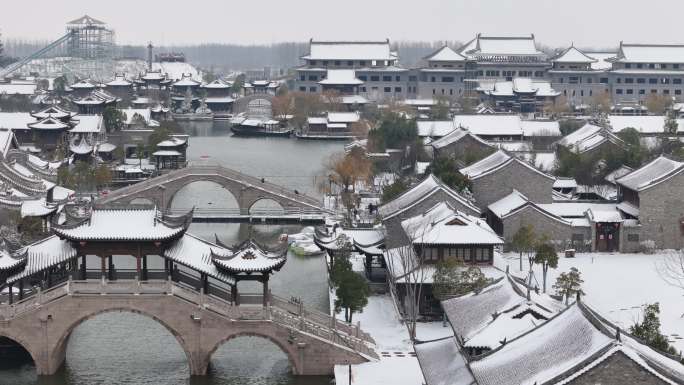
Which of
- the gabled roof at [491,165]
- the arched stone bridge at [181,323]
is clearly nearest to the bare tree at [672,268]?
the gabled roof at [491,165]

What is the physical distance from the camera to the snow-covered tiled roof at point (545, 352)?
1780 centimetres

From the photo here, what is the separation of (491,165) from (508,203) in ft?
11.0

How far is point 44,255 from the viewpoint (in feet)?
94.6

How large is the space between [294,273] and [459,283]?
994 centimetres

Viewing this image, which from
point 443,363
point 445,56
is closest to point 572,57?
point 445,56

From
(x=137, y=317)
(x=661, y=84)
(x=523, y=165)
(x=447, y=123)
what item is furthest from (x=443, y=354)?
(x=661, y=84)

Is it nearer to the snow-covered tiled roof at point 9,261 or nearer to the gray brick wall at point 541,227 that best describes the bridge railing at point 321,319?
the snow-covered tiled roof at point 9,261

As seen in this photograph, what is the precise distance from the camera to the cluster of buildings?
3693 inches

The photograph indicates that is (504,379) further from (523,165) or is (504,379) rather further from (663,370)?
(523,165)

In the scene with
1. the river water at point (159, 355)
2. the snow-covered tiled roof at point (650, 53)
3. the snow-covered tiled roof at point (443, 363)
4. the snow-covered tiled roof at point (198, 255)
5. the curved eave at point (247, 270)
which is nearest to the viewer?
the snow-covered tiled roof at point (443, 363)

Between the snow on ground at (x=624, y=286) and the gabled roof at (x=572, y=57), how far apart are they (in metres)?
61.4

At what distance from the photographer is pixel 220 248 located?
1148 inches

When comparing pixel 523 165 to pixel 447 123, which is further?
pixel 447 123

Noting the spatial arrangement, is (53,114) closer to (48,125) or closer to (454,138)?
(48,125)
